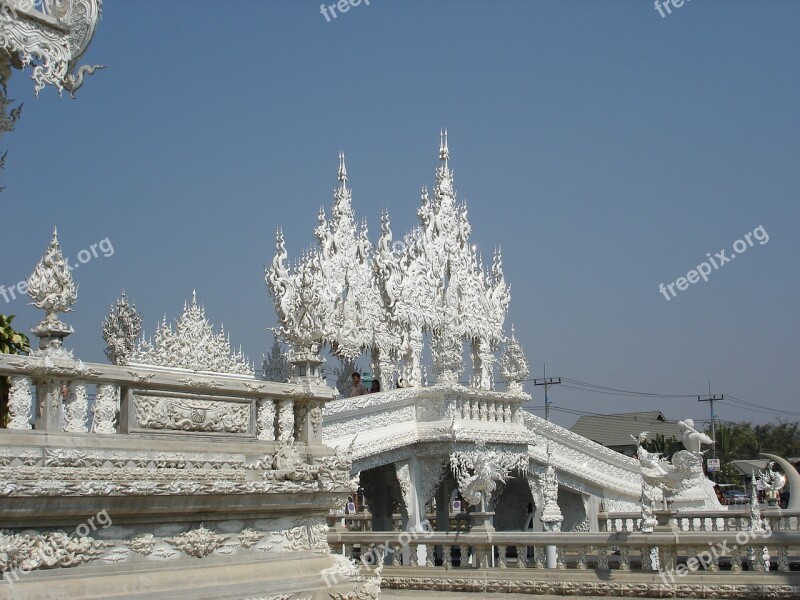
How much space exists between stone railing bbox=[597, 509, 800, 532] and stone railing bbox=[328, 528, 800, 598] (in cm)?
124

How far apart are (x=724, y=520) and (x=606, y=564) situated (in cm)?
742

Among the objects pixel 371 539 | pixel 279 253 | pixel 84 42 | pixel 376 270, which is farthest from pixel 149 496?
pixel 376 270

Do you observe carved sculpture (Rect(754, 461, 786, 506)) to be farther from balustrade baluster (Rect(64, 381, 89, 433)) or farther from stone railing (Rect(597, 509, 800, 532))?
balustrade baluster (Rect(64, 381, 89, 433))

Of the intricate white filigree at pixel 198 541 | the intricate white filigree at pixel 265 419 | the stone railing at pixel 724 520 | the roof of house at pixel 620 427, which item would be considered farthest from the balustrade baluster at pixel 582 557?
the roof of house at pixel 620 427

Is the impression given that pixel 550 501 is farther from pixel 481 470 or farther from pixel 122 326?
pixel 122 326

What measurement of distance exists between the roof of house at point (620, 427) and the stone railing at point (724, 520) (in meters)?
37.0

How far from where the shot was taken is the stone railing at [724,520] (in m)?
17.9

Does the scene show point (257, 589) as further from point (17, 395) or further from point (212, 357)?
point (212, 357)

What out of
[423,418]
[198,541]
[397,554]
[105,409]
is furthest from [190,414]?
[423,418]

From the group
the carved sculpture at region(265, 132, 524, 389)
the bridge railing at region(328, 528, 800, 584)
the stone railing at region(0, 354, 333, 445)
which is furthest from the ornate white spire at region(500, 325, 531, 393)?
the stone railing at region(0, 354, 333, 445)

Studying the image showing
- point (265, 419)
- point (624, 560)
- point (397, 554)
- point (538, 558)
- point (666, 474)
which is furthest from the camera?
point (397, 554)

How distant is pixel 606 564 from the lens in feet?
47.4

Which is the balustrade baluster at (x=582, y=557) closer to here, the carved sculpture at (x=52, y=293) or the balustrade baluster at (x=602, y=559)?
the balustrade baluster at (x=602, y=559)

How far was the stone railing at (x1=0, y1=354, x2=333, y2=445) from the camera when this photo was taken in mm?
8094
